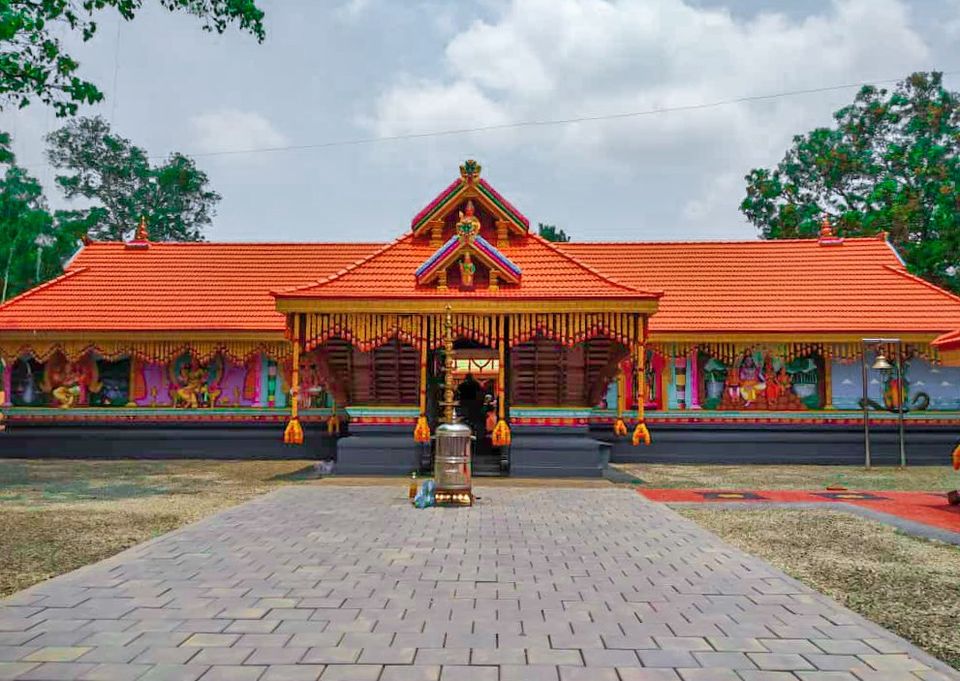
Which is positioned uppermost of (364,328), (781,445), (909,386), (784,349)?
(364,328)

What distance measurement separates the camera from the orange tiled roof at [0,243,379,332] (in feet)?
60.6

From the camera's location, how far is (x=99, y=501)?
1070cm

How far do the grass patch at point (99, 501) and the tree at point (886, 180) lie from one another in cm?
2353

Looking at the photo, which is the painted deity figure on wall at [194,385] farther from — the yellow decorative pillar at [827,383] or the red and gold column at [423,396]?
the yellow decorative pillar at [827,383]

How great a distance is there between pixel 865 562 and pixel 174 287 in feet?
61.5

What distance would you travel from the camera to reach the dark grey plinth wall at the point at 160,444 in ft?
61.9

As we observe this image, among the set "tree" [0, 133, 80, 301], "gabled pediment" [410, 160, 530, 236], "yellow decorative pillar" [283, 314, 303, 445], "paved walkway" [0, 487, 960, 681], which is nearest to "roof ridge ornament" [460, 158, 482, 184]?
"gabled pediment" [410, 160, 530, 236]

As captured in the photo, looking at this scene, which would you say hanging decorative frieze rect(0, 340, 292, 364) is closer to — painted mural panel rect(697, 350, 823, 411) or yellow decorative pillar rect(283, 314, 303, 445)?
yellow decorative pillar rect(283, 314, 303, 445)

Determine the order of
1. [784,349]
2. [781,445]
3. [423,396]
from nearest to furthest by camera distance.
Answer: [423,396] < [784,349] < [781,445]

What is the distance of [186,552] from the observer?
690 centimetres

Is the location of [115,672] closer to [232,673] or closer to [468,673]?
Answer: [232,673]

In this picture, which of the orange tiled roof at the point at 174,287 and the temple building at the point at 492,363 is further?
the orange tiled roof at the point at 174,287

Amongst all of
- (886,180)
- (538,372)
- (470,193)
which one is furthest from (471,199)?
(886,180)

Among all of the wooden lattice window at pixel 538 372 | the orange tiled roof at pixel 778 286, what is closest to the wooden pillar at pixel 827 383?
the orange tiled roof at pixel 778 286
